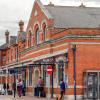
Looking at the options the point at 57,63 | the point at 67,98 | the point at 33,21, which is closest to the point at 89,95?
the point at 67,98

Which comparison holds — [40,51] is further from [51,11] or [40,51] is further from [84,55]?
[84,55]

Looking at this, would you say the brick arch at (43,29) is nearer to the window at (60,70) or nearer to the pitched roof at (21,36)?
the window at (60,70)

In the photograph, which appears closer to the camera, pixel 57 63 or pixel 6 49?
pixel 57 63

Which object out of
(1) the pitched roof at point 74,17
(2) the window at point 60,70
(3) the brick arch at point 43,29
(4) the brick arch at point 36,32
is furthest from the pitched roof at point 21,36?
(2) the window at point 60,70

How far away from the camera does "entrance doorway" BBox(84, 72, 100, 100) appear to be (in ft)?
147

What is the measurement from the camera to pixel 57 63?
4909 centimetres

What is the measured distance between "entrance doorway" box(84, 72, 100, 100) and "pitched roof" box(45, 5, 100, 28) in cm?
1099

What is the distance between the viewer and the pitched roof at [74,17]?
2190 inches

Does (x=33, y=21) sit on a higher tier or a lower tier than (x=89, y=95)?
higher

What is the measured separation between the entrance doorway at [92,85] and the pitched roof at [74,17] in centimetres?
1099

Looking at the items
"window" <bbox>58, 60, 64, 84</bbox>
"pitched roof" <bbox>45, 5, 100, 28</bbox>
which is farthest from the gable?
"window" <bbox>58, 60, 64, 84</bbox>

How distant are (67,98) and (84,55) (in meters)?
4.20

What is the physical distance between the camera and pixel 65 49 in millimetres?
46938

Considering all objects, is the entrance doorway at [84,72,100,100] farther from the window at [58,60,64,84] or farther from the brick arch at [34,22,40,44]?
the brick arch at [34,22,40,44]
